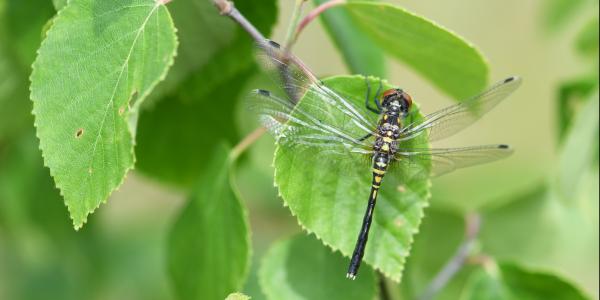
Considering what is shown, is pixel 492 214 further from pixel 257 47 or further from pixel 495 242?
pixel 257 47

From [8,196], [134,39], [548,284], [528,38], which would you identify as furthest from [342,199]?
[528,38]

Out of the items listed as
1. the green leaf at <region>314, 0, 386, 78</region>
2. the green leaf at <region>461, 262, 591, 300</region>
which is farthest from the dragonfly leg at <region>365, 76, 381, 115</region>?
the green leaf at <region>461, 262, 591, 300</region>

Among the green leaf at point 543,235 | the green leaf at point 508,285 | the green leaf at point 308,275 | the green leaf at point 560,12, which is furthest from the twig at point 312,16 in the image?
the green leaf at point 560,12

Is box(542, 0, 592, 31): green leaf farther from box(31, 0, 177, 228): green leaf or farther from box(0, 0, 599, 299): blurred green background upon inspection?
box(31, 0, 177, 228): green leaf

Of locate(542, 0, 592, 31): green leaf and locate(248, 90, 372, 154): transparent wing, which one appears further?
locate(542, 0, 592, 31): green leaf

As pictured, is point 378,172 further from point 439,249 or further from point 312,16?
point 439,249

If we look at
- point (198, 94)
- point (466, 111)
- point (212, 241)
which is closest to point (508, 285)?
point (466, 111)

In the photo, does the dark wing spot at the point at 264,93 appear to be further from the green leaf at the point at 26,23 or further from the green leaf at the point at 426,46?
the green leaf at the point at 26,23
